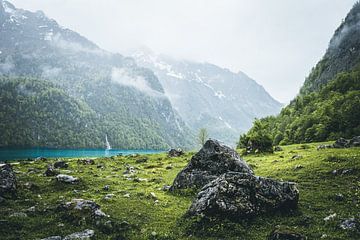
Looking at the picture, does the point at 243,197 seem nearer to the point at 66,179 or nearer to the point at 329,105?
the point at 66,179

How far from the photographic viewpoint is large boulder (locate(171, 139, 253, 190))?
96.7 ft

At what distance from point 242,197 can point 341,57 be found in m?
181

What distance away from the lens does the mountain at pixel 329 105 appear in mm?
82312

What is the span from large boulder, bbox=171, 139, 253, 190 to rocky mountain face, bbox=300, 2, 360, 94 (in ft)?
485

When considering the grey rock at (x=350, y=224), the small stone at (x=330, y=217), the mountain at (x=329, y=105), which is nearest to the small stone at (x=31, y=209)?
the small stone at (x=330, y=217)

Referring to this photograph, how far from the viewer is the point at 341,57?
177 metres

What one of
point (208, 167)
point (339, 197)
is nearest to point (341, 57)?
point (208, 167)

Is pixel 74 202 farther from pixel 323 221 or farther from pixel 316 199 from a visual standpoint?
pixel 316 199

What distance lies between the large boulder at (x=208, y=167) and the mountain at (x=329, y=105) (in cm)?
3418

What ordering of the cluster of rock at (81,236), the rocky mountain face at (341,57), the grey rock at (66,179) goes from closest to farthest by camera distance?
the cluster of rock at (81,236) → the grey rock at (66,179) → the rocky mountain face at (341,57)

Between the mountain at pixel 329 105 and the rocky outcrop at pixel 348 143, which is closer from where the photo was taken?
A: the rocky outcrop at pixel 348 143

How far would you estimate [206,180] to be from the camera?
96.2 feet

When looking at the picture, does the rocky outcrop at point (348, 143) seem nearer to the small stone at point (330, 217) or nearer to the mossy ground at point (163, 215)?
the mossy ground at point (163, 215)

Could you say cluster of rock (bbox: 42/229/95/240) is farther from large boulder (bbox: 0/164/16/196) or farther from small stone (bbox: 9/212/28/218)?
large boulder (bbox: 0/164/16/196)
